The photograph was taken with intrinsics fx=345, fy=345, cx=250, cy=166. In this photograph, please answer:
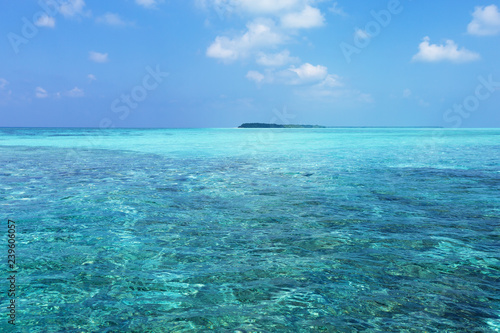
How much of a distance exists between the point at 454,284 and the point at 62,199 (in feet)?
35.3

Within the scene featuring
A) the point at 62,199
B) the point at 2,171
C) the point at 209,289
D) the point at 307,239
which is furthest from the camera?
the point at 2,171

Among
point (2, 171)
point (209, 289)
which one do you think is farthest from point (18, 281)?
point (2, 171)

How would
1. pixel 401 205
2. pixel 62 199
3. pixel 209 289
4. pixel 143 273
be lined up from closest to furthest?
1. pixel 209 289
2. pixel 143 273
3. pixel 401 205
4. pixel 62 199

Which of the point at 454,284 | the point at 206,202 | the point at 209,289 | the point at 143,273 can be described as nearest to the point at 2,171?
the point at 206,202

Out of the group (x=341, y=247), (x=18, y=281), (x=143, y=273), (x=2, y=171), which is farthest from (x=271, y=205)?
(x=2, y=171)

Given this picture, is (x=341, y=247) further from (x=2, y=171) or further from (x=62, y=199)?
(x=2, y=171)

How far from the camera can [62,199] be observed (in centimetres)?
1098

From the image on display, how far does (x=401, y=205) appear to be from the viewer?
9.98 meters

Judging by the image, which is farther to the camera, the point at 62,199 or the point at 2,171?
the point at 2,171

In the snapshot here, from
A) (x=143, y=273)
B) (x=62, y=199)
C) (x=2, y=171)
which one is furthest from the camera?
(x=2, y=171)

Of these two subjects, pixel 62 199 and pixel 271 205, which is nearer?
pixel 271 205

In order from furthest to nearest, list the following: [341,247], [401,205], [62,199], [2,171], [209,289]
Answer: [2,171]
[62,199]
[401,205]
[341,247]
[209,289]

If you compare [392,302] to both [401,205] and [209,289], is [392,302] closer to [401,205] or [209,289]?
[209,289]

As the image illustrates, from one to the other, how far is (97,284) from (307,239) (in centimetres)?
397
